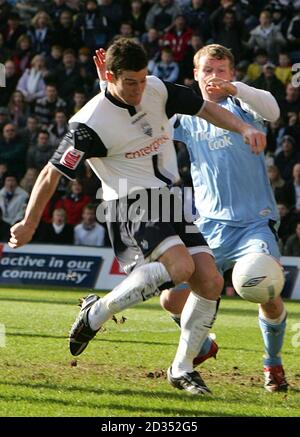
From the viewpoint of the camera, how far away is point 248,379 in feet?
27.3

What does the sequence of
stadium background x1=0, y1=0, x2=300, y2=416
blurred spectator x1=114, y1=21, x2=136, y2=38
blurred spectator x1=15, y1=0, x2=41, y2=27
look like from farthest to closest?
1. blurred spectator x1=15, y1=0, x2=41, y2=27
2. blurred spectator x1=114, y1=21, x2=136, y2=38
3. stadium background x1=0, y1=0, x2=300, y2=416

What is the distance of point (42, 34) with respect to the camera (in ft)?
74.3

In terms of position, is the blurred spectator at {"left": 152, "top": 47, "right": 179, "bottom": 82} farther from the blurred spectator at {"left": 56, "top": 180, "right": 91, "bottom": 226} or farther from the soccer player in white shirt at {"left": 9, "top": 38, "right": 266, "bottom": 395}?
the soccer player in white shirt at {"left": 9, "top": 38, "right": 266, "bottom": 395}

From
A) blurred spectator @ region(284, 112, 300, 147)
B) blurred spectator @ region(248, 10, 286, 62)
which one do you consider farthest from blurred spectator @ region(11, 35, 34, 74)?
blurred spectator @ region(284, 112, 300, 147)

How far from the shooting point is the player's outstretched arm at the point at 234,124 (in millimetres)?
6977

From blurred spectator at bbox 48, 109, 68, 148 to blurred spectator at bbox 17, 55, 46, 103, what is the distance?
128cm

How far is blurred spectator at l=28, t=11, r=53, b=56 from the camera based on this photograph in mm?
22500

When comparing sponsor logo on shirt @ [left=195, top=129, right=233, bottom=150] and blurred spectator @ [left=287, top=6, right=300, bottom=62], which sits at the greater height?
sponsor logo on shirt @ [left=195, top=129, right=233, bottom=150]

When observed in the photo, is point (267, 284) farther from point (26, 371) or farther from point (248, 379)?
point (26, 371)

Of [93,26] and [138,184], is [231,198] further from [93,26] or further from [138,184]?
[93,26]
